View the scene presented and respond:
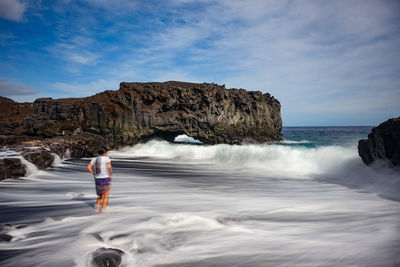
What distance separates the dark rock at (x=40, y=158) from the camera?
9.79m

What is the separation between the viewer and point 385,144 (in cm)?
830

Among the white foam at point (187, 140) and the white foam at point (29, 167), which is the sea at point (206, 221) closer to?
the white foam at point (29, 167)

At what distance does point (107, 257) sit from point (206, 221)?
7.49 ft

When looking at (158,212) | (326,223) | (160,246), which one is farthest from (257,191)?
(160,246)

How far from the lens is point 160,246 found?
151 inches

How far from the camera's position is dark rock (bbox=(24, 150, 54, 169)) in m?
9.79

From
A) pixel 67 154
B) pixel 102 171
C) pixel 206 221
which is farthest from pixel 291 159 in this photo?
pixel 67 154

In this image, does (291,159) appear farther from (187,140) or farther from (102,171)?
(187,140)

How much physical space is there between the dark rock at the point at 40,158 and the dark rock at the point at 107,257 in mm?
8180

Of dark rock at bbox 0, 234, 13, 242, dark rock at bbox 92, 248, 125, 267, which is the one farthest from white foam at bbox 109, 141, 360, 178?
dark rock at bbox 0, 234, 13, 242

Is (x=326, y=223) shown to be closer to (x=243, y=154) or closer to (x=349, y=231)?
(x=349, y=231)

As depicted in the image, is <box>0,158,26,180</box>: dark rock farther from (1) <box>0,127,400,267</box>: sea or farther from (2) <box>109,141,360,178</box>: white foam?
(2) <box>109,141,360,178</box>: white foam

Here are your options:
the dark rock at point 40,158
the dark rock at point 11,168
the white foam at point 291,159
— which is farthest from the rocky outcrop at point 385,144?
the dark rock at point 40,158

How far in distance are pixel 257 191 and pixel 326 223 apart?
3238mm
